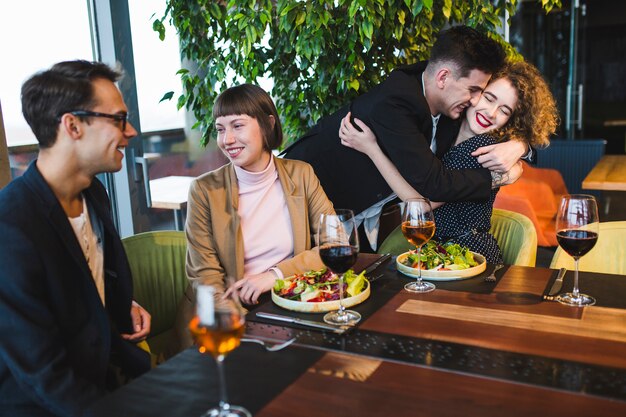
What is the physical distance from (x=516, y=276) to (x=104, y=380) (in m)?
1.14

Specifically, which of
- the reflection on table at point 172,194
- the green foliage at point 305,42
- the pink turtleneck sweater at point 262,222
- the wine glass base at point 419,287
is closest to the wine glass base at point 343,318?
the wine glass base at point 419,287

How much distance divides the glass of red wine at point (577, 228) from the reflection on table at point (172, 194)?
2.23 meters

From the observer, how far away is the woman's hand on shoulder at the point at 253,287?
1.76 meters

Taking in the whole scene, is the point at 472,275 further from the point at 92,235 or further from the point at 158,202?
the point at 158,202

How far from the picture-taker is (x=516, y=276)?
164 centimetres

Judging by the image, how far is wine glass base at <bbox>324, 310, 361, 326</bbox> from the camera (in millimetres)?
1338

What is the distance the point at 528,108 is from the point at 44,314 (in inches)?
69.0

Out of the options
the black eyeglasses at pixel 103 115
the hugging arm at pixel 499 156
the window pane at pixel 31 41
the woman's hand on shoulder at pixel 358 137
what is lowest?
the hugging arm at pixel 499 156

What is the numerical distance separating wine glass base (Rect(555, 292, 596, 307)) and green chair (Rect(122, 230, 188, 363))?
1.29 metres

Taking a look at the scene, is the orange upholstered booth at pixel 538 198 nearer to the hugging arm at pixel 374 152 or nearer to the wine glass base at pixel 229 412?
the hugging arm at pixel 374 152

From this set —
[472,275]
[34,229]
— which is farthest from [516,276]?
[34,229]

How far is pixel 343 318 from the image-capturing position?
136 centimetres

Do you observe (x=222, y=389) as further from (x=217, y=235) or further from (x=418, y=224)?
(x=217, y=235)

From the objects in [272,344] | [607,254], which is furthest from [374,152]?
[272,344]
